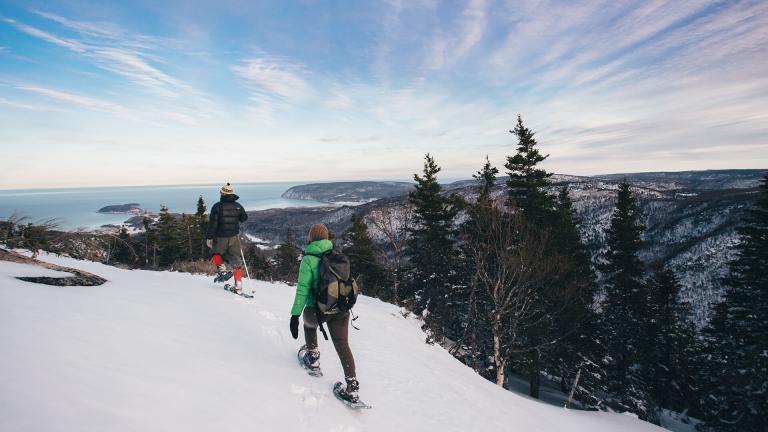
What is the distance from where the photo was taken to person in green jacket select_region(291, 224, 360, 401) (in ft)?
13.3

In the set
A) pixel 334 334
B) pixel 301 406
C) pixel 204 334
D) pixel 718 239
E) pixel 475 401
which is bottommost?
pixel 718 239

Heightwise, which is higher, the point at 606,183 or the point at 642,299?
the point at 606,183

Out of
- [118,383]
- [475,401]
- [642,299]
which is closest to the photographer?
[118,383]

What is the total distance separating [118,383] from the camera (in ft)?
9.50

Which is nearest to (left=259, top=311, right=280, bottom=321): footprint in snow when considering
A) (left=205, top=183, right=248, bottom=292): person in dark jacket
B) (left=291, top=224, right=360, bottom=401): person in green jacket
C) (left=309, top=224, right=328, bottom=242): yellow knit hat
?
(left=205, top=183, right=248, bottom=292): person in dark jacket

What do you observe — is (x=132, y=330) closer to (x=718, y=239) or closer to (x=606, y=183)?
(x=718, y=239)

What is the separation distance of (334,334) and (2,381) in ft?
9.05

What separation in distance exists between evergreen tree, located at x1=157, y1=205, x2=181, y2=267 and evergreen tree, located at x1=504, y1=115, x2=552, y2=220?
33220mm

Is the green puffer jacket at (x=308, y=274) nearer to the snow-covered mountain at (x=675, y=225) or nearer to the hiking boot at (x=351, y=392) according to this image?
the hiking boot at (x=351, y=392)

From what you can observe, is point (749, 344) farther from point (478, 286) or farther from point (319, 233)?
point (319, 233)

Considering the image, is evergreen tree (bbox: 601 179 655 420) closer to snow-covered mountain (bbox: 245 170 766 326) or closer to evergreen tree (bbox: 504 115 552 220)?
evergreen tree (bbox: 504 115 552 220)

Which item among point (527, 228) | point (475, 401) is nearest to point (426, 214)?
point (527, 228)

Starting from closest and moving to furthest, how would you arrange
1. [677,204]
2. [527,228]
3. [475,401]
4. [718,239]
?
[475,401], [527,228], [718,239], [677,204]

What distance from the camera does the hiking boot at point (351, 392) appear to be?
4.16 metres
